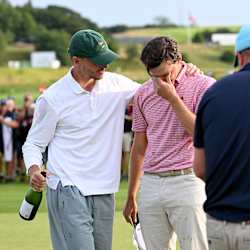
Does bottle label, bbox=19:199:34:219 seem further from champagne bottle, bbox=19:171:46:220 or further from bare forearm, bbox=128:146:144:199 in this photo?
bare forearm, bbox=128:146:144:199

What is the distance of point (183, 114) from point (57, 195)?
4.00 feet

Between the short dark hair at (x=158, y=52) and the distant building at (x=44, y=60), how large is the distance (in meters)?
91.9

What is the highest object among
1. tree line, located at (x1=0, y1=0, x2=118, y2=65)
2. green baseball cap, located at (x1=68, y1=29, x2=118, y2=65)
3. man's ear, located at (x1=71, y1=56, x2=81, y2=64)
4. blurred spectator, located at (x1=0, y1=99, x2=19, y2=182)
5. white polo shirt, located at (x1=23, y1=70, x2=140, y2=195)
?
green baseball cap, located at (x1=68, y1=29, x2=118, y2=65)

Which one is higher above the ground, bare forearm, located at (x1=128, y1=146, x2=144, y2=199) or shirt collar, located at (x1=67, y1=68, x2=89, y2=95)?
shirt collar, located at (x1=67, y1=68, x2=89, y2=95)

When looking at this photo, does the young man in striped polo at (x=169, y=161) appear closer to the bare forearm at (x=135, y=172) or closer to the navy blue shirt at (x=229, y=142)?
the bare forearm at (x=135, y=172)

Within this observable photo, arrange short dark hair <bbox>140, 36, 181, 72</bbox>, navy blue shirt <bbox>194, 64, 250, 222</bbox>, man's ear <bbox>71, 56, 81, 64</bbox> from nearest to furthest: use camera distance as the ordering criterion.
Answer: navy blue shirt <bbox>194, 64, 250, 222</bbox> → short dark hair <bbox>140, 36, 181, 72</bbox> → man's ear <bbox>71, 56, 81, 64</bbox>

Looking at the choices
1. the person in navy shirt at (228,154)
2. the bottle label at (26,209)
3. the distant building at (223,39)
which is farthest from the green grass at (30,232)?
the distant building at (223,39)

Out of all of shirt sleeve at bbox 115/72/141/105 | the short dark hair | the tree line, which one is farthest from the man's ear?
the tree line

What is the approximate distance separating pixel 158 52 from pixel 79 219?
1336 millimetres

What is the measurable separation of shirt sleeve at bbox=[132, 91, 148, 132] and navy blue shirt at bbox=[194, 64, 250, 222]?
1.66 metres

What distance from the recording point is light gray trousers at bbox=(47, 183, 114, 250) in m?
6.80

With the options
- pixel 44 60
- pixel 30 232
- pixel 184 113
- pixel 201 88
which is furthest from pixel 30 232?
pixel 44 60

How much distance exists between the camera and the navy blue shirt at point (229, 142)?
5.07 m

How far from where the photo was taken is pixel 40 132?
6922 mm
